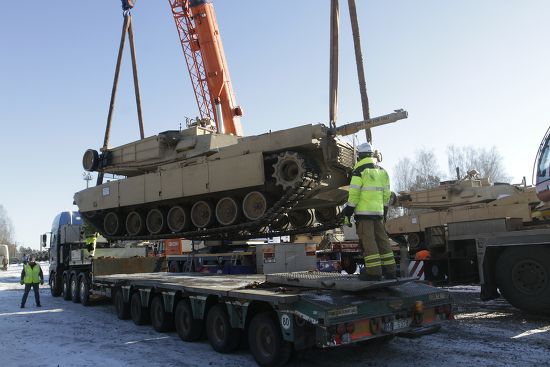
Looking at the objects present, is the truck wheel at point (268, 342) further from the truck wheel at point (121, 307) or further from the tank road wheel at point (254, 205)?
the truck wheel at point (121, 307)

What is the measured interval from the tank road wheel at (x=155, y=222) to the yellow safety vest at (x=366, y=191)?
810 centimetres

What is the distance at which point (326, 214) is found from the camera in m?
13.0

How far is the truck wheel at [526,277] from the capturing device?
28.9 ft

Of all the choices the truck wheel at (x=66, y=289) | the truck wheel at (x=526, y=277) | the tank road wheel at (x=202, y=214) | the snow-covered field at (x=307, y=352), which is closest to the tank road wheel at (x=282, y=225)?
the tank road wheel at (x=202, y=214)

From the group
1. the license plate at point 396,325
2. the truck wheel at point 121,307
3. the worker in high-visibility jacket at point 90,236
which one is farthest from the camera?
the worker in high-visibility jacket at point 90,236

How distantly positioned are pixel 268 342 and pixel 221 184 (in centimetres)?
550

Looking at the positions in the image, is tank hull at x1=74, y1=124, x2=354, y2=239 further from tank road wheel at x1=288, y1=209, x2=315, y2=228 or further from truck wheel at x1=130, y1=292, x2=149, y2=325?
truck wheel at x1=130, y1=292, x2=149, y2=325

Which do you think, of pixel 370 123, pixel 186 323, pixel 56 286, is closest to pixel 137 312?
pixel 186 323

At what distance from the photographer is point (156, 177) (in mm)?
13219

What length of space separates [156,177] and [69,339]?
5.26 m

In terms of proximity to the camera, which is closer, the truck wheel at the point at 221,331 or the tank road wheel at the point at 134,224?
the truck wheel at the point at 221,331

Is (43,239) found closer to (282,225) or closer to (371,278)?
(282,225)

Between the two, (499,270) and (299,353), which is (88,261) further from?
(499,270)

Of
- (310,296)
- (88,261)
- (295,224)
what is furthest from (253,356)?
(88,261)
